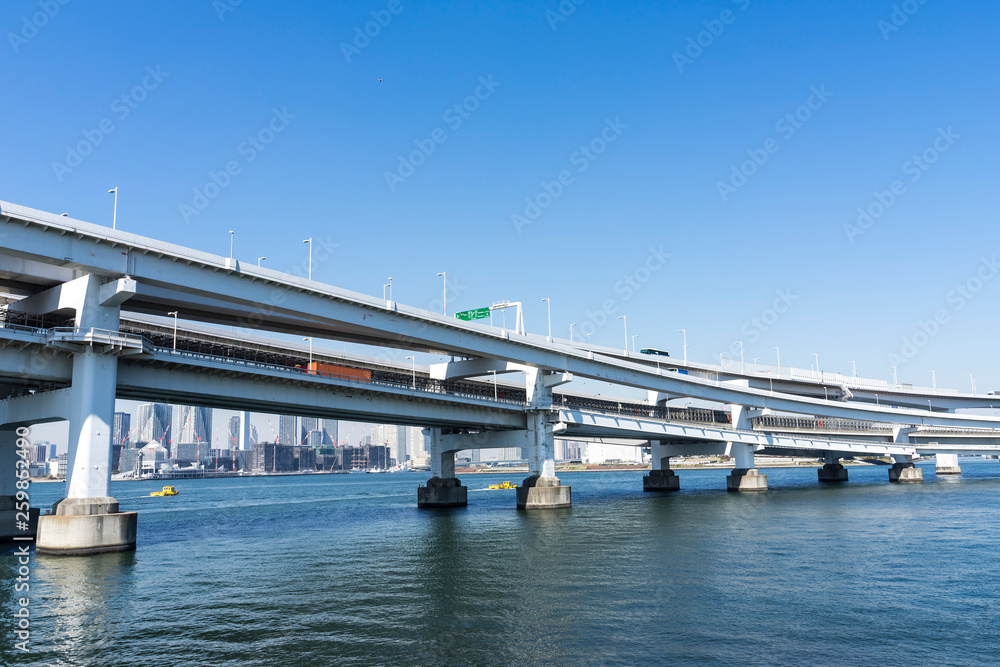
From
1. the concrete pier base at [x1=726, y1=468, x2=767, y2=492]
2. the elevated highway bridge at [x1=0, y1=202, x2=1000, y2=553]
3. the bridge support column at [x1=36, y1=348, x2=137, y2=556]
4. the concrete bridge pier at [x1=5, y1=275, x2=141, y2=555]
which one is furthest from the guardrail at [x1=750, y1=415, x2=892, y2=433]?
the concrete bridge pier at [x1=5, y1=275, x2=141, y2=555]

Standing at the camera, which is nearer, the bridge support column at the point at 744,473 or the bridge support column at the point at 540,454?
the bridge support column at the point at 540,454

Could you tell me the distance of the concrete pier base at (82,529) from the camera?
133ft

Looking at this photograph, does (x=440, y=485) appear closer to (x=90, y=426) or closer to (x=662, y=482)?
(x=662, y=482)

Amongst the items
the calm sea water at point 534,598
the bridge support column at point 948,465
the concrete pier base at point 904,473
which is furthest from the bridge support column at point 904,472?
the calm sea water at point 534,598

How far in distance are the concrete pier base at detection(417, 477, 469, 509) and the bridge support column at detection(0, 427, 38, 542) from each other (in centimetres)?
4636

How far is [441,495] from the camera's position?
91.2 metres

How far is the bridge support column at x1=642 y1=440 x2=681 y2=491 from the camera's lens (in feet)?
404

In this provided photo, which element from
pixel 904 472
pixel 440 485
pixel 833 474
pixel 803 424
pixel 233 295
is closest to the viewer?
pixel 233 295

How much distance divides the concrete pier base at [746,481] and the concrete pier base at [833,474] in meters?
35.0

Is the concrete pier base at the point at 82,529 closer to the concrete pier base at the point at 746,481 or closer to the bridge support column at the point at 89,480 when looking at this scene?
the bridge support column at the point at 89,480

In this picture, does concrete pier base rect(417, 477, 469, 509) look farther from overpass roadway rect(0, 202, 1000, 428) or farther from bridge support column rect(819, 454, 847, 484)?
bridge support column rect(819, 454, 847, 484)

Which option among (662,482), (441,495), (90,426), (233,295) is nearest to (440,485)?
(441,495)

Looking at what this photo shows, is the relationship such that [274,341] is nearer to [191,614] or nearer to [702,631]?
[191,614]

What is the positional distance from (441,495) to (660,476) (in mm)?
48053
